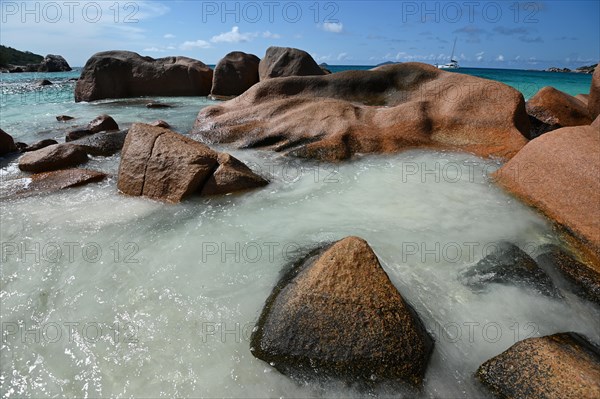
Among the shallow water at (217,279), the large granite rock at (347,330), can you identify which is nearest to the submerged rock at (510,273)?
the shallow water at (217,279)

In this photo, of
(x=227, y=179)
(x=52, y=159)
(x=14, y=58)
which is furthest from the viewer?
(x=14, y=58)

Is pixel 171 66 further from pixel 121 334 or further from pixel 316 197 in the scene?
pixel 121 334

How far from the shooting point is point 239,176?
204 inches

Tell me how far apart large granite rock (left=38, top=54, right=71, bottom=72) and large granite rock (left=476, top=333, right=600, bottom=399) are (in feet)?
238

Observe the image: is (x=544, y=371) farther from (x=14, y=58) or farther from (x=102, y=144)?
(x=14, y=58)

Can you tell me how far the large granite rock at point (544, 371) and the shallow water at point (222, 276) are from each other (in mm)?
149

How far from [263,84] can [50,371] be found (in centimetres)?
755

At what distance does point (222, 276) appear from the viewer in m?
3.44

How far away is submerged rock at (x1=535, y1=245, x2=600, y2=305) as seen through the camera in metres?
3.18

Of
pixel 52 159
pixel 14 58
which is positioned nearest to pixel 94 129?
pixel 52 159

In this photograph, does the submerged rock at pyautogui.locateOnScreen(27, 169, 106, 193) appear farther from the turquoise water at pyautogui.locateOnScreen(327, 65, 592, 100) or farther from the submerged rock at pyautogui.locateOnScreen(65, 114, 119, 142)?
the turquoise water at pyautogui.locateOnScreen(327, 65, 592, 100)

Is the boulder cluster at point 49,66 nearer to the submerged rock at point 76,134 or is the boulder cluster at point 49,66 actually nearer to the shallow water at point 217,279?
the submerged rock at point 76,134

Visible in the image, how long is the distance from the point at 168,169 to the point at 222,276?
7.18 ft

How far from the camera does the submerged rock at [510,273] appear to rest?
322 centimetres
